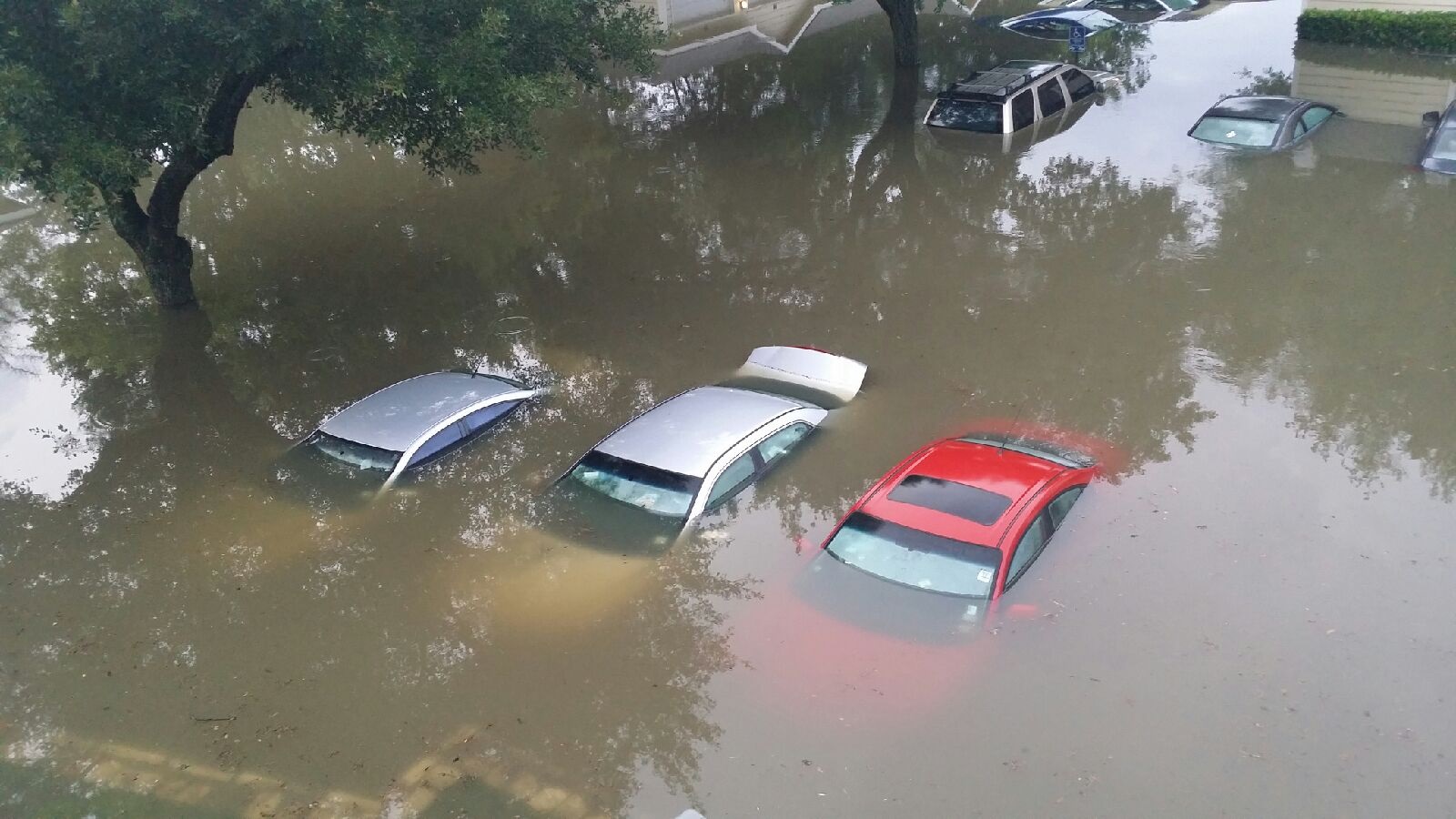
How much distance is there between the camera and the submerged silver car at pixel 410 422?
9.65m

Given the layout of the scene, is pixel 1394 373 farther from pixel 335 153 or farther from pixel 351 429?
pixel 335 153

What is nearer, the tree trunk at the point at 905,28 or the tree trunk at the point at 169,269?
the tree trunk at the point at 169,269

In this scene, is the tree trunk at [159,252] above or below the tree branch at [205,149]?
below

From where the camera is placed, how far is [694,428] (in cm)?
921

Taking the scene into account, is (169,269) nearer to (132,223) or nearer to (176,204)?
(132,223)

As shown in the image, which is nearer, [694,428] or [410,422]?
[694,428]

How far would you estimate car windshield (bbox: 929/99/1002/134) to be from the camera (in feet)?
57.7

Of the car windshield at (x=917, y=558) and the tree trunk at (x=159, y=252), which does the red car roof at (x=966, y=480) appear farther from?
the tree trunk at (x=159, y=252)

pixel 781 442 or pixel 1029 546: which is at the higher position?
pixel 781 442

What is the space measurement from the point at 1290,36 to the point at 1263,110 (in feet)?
26.1

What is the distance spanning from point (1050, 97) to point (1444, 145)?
19.6 ft

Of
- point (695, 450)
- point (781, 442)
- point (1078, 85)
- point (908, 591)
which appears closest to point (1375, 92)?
point (1078, 85)

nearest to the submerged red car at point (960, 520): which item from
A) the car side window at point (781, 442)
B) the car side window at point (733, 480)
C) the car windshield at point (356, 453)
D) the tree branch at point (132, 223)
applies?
the car side window at point (733, 480)

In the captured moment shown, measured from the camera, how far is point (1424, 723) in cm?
657
